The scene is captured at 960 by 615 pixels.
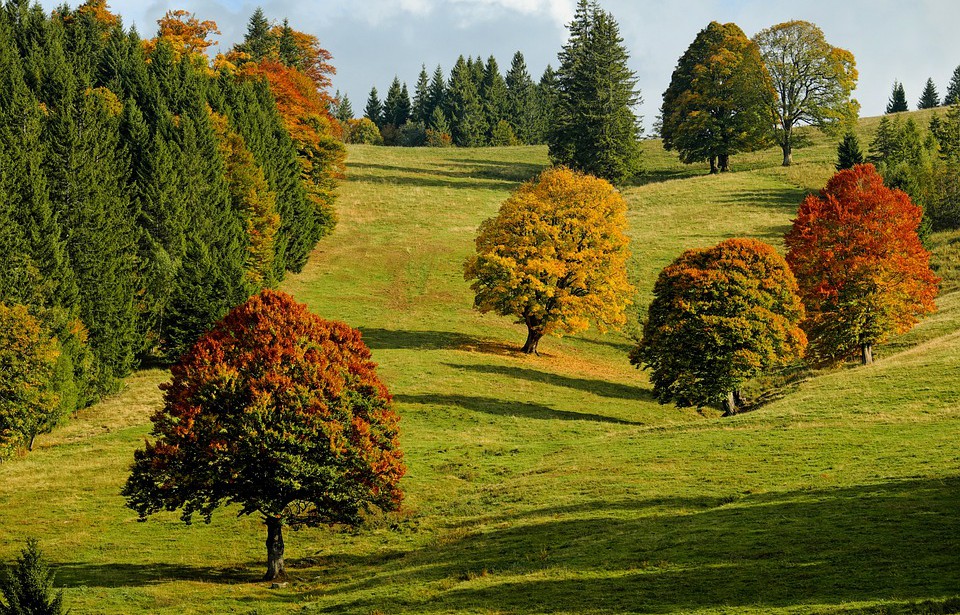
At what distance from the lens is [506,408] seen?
2247 inches

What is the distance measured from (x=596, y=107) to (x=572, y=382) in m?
61.3

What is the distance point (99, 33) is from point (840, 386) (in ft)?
280

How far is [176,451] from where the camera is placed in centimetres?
3356

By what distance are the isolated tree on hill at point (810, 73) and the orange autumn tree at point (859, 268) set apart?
56414 mm

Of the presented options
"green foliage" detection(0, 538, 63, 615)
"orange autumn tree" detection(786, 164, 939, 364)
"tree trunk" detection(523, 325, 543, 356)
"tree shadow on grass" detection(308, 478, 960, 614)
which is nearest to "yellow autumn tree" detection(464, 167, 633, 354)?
"tree trunk" detection(523, 325, 543, 356)

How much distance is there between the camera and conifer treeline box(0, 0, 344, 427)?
190 ft

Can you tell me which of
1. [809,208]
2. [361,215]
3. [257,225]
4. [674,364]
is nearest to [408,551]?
[674,364]

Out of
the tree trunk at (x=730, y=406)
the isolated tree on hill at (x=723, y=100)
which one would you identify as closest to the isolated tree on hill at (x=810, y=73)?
the isolated tree on hill at (x=723, y=100)

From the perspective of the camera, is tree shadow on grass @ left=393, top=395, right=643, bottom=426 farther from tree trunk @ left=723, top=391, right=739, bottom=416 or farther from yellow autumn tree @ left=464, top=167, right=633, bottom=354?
yellow autumn tree @ left=464, top=167, right=633, bottom=354

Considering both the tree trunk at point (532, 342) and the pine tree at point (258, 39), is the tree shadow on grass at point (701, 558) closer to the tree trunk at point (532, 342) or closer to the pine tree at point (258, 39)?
the tree trunk at point (532, 342)

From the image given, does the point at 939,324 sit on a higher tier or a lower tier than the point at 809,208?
lower

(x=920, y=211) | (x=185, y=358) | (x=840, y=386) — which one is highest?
(x=920, y=211)

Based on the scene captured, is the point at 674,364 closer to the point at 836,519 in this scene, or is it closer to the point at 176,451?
the point at 836,519

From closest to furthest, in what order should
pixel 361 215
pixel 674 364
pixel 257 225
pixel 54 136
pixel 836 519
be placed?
1. pixel 836 519
2. pixel 674 364
3. pixel 54 136
4. pixel 257 225
5. pixel 361 215
